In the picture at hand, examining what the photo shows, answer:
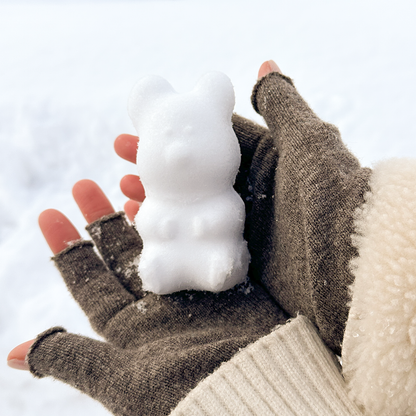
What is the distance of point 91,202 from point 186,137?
0.38 metres

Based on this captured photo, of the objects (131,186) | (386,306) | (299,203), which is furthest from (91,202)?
(386,306)

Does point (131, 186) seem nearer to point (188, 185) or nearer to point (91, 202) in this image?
point (91, 202)

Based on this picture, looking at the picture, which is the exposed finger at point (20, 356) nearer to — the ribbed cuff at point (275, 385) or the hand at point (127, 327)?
the hand at point (127, 327)

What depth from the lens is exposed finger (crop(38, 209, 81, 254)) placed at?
37.4 inches

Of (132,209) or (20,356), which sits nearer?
(20,356)

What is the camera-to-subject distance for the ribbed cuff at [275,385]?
2.07 ft

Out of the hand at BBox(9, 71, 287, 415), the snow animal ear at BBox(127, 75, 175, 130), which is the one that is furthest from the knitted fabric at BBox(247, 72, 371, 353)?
the snow animal ear at BBox(127, 75, 175, 130)

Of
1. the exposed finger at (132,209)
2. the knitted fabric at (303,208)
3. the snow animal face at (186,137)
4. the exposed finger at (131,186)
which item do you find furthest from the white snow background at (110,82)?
the snow animal face at (186,137)

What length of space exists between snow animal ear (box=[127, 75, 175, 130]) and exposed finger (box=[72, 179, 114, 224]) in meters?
0.28

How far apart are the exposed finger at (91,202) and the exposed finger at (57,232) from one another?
0.06m

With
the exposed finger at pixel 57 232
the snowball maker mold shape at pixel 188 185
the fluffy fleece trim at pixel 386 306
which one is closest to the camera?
the fluffy fleece trim at pixel 386 306

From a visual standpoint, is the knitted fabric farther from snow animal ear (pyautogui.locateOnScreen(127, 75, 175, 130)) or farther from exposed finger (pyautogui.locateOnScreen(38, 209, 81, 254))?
exposed finger (pyautogui.locateOnScreen(38, 209, 81, 254))

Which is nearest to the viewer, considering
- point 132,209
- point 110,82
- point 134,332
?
point 134,332

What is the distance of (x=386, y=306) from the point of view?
0.55 metres
